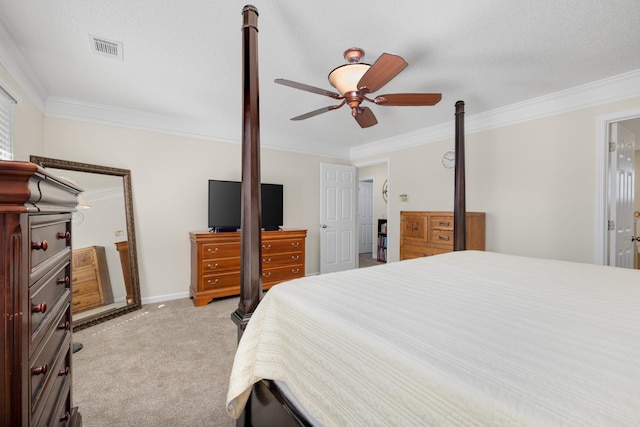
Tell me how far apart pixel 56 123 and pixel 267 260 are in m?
2.83

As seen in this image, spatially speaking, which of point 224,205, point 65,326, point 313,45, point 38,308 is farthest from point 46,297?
point 224,205

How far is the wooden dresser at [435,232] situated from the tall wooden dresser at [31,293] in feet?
10.8

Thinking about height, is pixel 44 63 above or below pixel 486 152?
above

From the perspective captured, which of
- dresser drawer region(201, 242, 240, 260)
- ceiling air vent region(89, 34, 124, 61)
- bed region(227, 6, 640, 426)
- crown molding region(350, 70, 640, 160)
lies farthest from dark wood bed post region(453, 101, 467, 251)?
ceiling air vent region(89, 34, 124, 61)

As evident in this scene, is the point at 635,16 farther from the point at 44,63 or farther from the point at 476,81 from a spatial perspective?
the point at 44,63

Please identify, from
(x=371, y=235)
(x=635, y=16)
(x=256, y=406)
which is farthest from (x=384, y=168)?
(x=256, y=406)

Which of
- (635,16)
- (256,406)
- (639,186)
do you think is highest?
(635,16)

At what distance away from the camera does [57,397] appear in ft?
3.56

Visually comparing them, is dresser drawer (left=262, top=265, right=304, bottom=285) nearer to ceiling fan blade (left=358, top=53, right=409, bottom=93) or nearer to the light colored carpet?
the light colored carpet

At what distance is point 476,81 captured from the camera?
266 cm

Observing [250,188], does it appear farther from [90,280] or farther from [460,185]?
[90,280]

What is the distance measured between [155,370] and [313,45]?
2657mm

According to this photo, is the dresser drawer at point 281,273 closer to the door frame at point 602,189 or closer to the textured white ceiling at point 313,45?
the textured white ceiling at point 313,45

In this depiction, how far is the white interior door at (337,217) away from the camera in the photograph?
4988 millimetres
